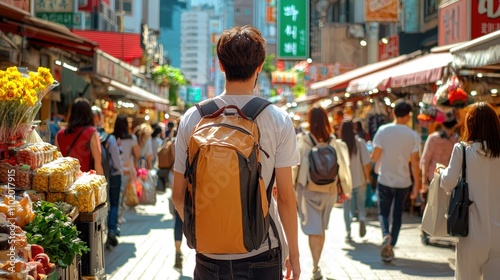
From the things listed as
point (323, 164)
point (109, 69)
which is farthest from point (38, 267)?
point (109, 69)

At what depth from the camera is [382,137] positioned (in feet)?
32.4

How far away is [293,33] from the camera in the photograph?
31219mm

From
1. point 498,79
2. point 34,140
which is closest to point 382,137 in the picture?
point 498,79

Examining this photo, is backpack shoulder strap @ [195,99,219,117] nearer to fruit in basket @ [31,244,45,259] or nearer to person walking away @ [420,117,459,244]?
fruit in basket @ [31,244,45,259]

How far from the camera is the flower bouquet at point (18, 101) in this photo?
17.6 feet

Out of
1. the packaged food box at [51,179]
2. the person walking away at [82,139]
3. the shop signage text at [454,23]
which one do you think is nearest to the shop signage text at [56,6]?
the shop signage text at [454,23]

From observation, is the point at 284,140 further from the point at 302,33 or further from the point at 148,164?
the point at 302,33

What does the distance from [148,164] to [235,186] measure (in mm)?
13456

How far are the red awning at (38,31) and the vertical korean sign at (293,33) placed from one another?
63.3 feet

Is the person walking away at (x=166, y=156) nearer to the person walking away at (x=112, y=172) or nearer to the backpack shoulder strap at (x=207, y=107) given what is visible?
the person walking away at (x=112, y=172)

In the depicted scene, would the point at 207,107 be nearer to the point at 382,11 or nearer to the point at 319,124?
the point at 319,124

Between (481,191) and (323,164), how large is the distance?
2567 mm

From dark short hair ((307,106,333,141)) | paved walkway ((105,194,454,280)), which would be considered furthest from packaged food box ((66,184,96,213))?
dark short hair ((307,106,333,141))

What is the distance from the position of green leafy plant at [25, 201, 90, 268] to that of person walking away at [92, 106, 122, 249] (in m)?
5.34
